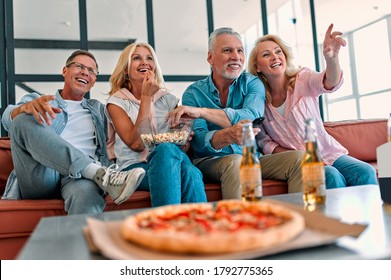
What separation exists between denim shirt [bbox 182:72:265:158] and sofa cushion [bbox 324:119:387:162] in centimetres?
87

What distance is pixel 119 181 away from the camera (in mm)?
1629

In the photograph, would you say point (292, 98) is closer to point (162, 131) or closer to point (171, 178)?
point (162, 131)

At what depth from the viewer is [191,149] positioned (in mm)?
2318

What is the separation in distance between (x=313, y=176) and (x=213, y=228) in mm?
529

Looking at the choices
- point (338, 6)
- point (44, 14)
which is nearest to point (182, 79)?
point (44, 14)

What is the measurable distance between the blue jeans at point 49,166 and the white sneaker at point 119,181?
0.29ft

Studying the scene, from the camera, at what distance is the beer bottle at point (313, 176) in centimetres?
111

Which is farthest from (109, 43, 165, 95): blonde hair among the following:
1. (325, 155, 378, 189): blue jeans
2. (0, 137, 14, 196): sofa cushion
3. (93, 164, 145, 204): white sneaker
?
(325, 155, 378, 189): blue jeans

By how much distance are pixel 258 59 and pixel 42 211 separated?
152 centimetres

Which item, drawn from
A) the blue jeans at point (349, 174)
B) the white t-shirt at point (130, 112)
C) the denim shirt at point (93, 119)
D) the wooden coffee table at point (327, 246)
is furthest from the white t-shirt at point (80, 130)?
the blue jeans at point (349, 174)

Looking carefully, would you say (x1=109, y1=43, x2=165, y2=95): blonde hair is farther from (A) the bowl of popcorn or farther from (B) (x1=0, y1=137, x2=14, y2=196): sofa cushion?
(B) (x1=0, y1=137, x2=14, y2=196): sofa cushion

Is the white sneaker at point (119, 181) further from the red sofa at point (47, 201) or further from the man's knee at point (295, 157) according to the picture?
the man's knee at point (295, 157)

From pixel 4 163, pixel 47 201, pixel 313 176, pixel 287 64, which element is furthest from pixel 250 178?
pixel 4 163
